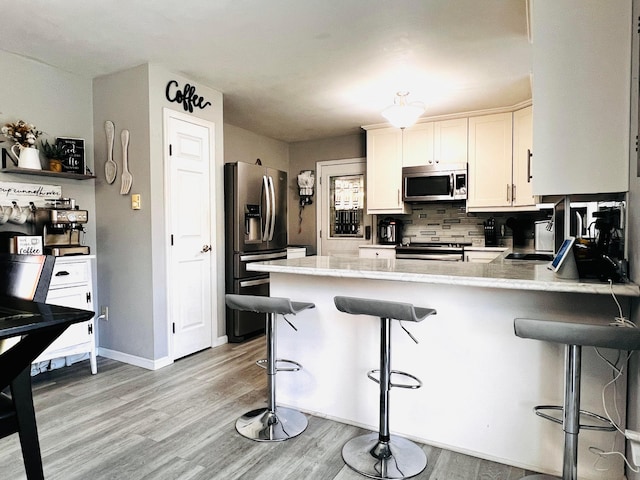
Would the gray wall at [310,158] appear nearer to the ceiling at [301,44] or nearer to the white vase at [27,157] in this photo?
the ceiling at [301,44]

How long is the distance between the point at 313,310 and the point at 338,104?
8.45ft

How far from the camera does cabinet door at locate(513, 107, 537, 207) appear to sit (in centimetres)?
418

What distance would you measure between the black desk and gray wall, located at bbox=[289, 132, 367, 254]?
4566 mm

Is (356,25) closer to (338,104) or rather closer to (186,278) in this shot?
(338,104)

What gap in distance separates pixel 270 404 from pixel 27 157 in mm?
2528

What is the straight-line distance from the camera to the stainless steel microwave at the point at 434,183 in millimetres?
4582

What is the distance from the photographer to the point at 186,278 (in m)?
3.53

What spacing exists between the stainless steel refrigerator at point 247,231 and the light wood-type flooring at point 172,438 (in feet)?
3.29

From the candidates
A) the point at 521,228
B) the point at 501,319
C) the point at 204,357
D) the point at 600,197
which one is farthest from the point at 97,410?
the point at 521,228

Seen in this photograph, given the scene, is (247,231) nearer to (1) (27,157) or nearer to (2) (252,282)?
(2) (252,282)

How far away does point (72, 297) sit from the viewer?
9.97ft

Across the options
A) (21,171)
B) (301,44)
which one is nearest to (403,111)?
(301,44)

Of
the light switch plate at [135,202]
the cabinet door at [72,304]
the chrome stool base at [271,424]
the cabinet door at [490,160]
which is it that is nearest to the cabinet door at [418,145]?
the cabinet door at [490,160]

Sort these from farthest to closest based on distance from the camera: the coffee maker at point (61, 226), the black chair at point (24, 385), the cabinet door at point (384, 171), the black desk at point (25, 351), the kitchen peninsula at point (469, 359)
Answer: the cabinet door at point (384, 171) → the coffee maker at point (61, 226) → the kitchen peninsula at point (469, 359) → the black chair at point (24, 385) → the black desk at point (25, 351)
